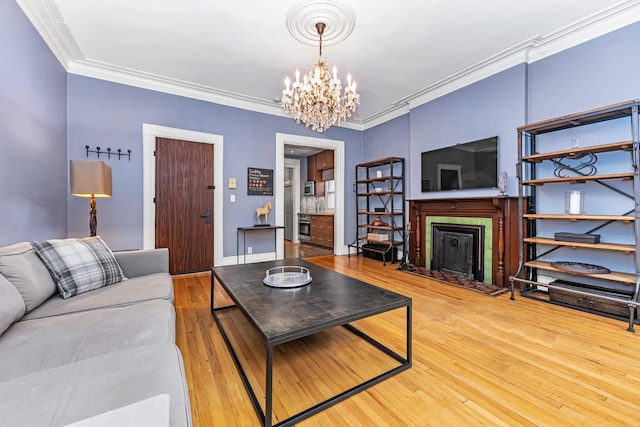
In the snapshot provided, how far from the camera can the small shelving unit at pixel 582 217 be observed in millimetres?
2316

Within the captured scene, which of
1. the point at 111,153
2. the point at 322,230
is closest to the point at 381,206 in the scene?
the point at 322,230

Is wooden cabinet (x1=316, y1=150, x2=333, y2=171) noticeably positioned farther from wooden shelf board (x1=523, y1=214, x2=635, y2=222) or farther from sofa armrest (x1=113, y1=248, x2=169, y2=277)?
sofa armrest (x1=113, y1=248, x2=169, y2=277)

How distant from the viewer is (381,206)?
536cm

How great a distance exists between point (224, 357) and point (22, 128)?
251 cm

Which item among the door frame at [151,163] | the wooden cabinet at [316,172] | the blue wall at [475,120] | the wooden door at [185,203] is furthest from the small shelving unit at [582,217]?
the wooden cabinet at [316,172]

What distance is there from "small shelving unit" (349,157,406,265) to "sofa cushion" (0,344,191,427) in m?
3.97

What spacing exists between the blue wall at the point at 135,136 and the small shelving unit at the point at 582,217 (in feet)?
12.2

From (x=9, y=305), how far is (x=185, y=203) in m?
2.86

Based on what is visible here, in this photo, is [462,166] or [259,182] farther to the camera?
[259,182]

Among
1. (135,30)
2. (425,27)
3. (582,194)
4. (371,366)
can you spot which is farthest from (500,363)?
(135,30)

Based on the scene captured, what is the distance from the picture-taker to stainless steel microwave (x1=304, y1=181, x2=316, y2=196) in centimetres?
726

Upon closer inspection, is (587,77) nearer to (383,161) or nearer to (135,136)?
(383,161)

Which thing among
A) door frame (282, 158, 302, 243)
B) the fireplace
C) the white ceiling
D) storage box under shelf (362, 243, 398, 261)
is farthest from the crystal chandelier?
door frame (282, 158, 302, 243)

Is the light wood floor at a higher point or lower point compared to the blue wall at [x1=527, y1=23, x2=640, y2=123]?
lower
